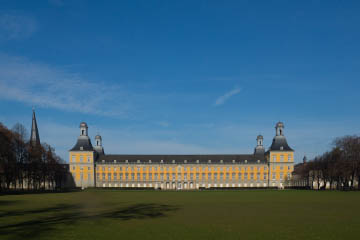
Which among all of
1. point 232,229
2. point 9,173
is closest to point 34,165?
point 9,173

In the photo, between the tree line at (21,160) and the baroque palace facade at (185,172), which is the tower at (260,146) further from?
the tree line at (21,160)

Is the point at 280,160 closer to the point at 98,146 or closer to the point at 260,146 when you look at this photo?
the point at 260,146

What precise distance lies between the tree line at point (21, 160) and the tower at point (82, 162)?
3198 cm

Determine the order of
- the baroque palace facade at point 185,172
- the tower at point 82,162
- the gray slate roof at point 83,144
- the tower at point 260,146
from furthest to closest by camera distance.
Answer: the tower at point 260,146, the baroque palace facade at point 185,172, the gray slate roof at point 83,144, the tower at point 82,162

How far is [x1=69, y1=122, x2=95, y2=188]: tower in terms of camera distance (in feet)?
383

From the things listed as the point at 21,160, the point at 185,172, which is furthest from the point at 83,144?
the point at 21,160

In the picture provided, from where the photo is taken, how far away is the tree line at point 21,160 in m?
57.6

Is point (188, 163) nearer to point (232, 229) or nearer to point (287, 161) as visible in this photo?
point (287, 161)

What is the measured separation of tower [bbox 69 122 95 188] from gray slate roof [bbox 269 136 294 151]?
2344 inches

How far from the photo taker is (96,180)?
12081 cm

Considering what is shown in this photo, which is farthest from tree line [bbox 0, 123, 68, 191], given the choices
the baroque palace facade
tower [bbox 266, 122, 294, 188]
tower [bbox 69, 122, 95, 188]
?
tower [bbox 266, 122, 294, 188]

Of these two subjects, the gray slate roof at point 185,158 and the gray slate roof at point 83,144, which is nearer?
the gray slate roof at point 83,144

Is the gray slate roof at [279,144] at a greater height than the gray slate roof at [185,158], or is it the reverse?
the gray slate roof at [279,144]

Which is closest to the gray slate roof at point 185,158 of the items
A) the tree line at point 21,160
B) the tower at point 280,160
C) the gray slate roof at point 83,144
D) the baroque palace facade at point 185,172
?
the baroque palace facade at point 185,172
